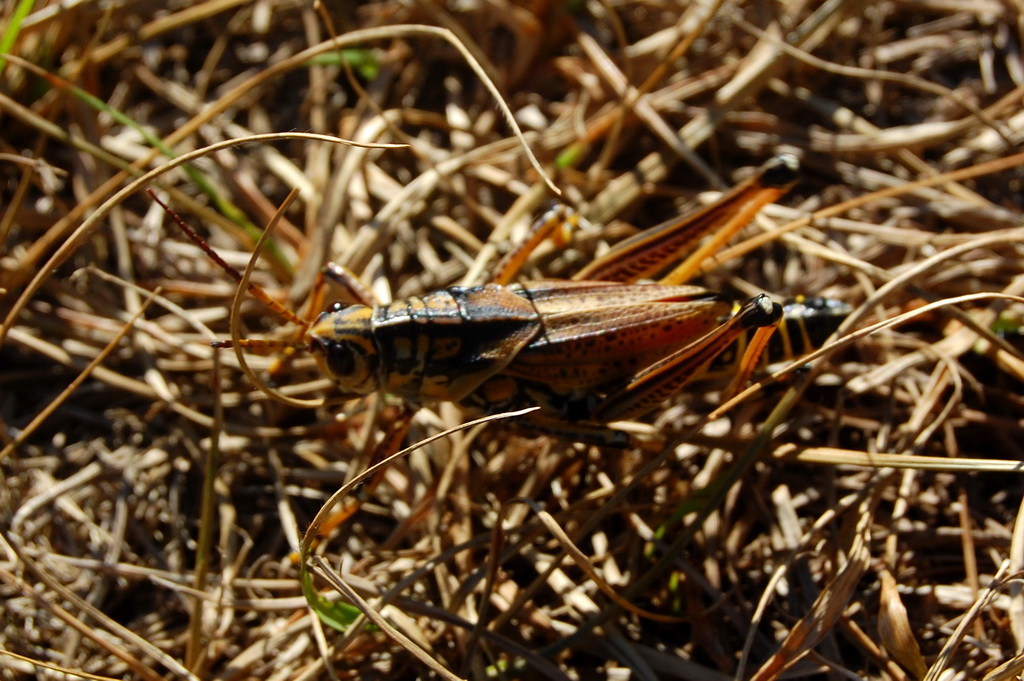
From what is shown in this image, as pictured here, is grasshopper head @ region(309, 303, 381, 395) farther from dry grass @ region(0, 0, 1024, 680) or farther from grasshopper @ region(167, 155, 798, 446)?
dry grass @ region(0, 0, 1024, 680)

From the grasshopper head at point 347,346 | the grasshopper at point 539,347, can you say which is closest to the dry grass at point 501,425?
the grasshopper at point 539,347

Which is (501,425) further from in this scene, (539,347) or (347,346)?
(347,346)

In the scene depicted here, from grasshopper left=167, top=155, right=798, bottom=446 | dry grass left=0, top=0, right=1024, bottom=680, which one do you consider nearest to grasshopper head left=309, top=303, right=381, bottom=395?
grasshopper left=167, top=155, right=798, bottom=446

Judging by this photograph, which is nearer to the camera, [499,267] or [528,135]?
[499,267]

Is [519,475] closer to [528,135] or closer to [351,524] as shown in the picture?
[351,524]

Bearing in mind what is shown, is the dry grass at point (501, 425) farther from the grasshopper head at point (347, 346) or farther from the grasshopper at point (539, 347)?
the grasshopper head at point (347, 346)

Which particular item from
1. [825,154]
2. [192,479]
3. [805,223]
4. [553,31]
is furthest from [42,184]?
[825,154]
